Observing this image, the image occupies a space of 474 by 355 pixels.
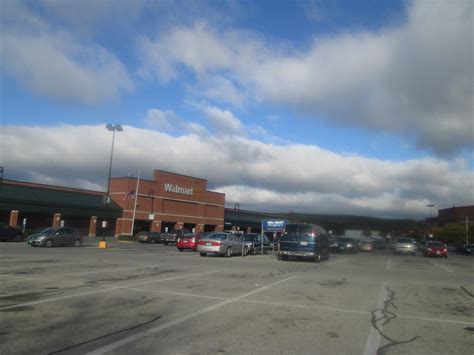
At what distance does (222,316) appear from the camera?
811 centimetres

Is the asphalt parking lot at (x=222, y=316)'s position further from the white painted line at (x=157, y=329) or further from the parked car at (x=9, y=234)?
the parked car at (x=9, y=234)

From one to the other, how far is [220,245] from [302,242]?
5.08 m

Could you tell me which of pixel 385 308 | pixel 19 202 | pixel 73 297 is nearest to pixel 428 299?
pixel 385 308

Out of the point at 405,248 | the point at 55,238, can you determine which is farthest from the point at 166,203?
the point at 405,248

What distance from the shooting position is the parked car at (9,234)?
3469 cm

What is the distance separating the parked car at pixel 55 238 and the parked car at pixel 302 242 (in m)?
16.7

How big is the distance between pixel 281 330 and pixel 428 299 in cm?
600

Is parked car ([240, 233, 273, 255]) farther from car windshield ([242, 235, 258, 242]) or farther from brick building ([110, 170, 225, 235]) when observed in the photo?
brick building ([110, 170, 225, 235])

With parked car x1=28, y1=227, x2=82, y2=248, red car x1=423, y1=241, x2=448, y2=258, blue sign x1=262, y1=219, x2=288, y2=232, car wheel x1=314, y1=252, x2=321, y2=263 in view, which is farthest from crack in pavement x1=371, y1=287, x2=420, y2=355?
red car x1=423, y1=241, x2=448, y2=258

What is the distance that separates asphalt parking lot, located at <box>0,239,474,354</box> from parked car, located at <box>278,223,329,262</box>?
31.0ft

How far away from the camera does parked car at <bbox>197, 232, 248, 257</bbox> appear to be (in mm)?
25719

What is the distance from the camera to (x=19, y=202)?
46.8 metres

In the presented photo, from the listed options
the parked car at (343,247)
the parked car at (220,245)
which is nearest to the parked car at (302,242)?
the parked car at (220,245)

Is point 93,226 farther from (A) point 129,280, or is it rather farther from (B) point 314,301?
(B) point 314,301
